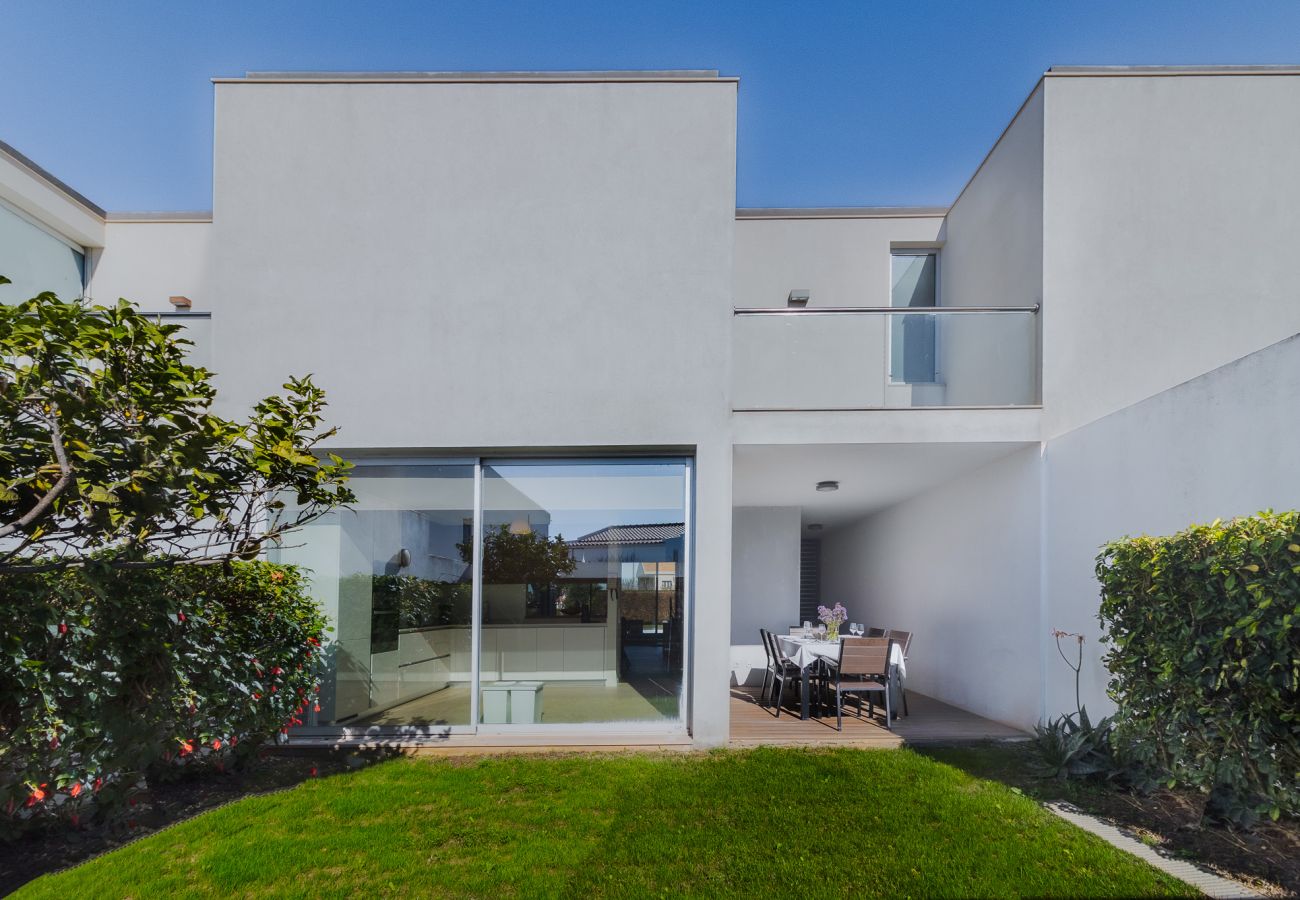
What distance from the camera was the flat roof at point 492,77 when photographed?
6859mm

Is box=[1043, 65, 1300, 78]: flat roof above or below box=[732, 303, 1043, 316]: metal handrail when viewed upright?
above

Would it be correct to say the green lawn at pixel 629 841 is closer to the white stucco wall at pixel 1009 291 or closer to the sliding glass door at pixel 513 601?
the sliding glass door at pixel 513 601

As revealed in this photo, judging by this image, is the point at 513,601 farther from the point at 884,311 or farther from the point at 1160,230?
the point at 1160,230

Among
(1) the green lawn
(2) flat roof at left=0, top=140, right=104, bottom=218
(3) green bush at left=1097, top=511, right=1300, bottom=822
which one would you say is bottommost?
(1) the green lawn

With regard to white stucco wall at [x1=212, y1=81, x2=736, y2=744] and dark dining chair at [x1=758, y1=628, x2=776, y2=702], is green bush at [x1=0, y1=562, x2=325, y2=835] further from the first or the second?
dark dining chair at [x1=758, y1=628, x2=776, y2=702]

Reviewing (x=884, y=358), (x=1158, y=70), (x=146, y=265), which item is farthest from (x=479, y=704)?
(x=1158, y=70)

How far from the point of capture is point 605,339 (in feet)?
22.0

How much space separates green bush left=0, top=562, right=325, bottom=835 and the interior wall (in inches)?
252

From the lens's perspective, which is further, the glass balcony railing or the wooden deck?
the glass balcony railing

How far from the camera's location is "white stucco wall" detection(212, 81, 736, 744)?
262 inches

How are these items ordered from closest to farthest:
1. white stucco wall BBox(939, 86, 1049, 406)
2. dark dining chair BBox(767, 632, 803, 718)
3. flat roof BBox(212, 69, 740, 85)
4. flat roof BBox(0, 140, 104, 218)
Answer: flat roof BBox(212, 69, 740, 85)
white stucco wall BBox(939, 86, 1049, 406)
flat roof BBox(0, 140, 104, 218)
dark dining chair BBox(767, 632, 803, 718)

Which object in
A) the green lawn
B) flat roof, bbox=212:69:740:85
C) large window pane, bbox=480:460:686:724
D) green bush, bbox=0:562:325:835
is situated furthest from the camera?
flat roof, bbox=212:69:740:85

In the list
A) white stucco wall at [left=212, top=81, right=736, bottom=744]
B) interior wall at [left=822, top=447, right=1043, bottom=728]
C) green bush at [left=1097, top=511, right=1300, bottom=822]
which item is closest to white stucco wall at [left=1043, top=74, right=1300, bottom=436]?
interior wall at [left=822, top=447, right=1043, bottom=728]

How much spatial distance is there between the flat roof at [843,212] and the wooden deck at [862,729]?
6.51 meters
